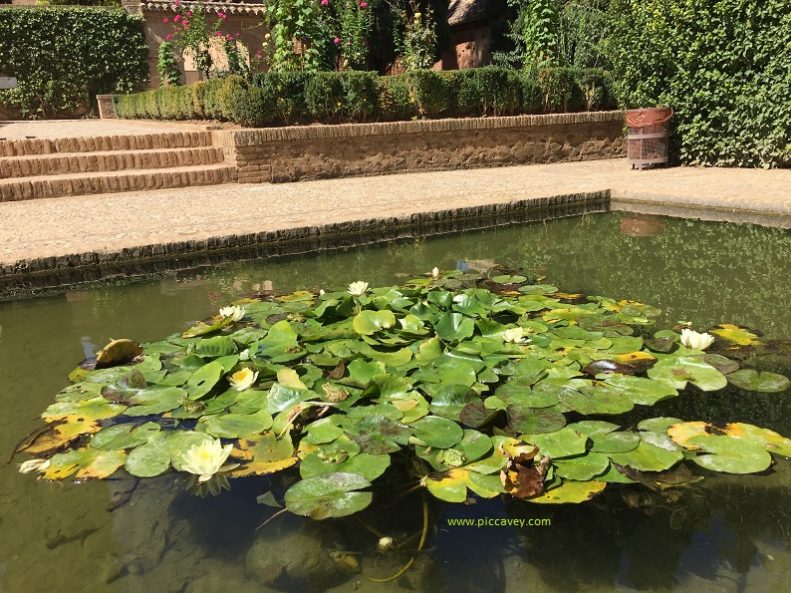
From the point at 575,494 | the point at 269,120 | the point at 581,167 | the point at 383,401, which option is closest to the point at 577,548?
the point at 575,494

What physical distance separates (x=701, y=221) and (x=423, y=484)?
16.3 feet

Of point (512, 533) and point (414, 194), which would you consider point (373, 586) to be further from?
point (414, 194)

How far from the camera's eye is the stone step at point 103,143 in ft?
28.0

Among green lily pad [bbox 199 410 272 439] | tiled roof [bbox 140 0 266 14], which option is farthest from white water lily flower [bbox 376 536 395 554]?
tiled roof [bbox 140 0 266 14]

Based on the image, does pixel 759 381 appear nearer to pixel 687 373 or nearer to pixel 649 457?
pixel 687 373

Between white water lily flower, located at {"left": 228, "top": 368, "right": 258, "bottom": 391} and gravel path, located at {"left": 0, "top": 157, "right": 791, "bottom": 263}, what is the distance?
2779 millimetres

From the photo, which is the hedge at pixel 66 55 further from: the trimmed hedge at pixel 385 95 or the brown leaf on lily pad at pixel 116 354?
the brown leaf on lily pad at pixel 116 354

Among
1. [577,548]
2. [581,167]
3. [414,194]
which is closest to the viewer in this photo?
[577,548]

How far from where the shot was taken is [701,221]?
5801mm

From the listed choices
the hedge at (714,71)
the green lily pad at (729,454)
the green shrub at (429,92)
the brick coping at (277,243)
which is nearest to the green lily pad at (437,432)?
the green lily pad at (729,454)

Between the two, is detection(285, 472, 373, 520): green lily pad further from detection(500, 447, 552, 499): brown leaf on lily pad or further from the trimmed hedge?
the trimmed hedge

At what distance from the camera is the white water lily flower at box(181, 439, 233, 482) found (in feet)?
5.84

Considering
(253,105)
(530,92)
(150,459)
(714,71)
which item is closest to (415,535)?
(150,459)

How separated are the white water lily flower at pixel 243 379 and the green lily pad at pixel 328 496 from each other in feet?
2.11
